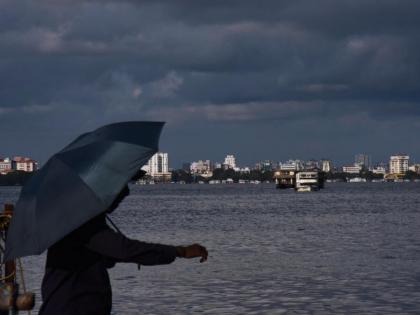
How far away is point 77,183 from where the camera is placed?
24.2ft

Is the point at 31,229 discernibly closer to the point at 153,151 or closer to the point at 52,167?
the point at 52,167

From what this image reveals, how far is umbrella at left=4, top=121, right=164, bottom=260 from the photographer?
23.5ft

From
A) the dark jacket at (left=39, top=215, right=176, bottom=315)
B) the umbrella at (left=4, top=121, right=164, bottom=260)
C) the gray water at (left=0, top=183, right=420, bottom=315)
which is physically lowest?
the gray water at (left=0, top=183, right=420, bottom=315)

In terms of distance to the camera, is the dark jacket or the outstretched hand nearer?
the outstretched hand

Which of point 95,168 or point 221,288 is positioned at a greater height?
point 95,168

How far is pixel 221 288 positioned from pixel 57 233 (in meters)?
18.6

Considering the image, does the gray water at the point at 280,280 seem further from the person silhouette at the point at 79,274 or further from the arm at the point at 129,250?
the arm at the point at 129,250

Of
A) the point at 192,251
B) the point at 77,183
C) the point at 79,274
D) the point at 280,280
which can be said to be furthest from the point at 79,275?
the point at 280,280

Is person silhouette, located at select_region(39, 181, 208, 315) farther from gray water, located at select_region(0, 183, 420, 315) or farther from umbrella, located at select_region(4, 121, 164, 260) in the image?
gray water, located at select_region(0, 183, 420, 315)

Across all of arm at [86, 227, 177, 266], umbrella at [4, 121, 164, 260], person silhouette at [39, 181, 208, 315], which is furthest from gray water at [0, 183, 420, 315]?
arm at [86, 227, 177, 266]

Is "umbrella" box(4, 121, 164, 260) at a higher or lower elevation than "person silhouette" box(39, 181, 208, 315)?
higher

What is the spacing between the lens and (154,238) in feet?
175

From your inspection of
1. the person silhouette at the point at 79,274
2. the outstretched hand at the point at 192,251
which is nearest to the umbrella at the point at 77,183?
the person silhouette at the point at 79,274

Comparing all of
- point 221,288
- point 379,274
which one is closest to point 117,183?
point 221,288
